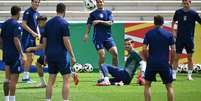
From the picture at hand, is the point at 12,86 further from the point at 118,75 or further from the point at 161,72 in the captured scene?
the point at 118,75

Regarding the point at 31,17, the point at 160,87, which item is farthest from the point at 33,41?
the point at 160,87

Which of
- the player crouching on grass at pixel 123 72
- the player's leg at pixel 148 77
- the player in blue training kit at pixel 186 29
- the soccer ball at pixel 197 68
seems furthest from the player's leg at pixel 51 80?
the soccer ball at pixel 197 68

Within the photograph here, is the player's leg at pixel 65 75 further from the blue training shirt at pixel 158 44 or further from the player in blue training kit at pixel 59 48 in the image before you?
the blue training shirt at pixel 158 44

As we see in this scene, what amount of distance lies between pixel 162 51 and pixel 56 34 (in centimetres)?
212

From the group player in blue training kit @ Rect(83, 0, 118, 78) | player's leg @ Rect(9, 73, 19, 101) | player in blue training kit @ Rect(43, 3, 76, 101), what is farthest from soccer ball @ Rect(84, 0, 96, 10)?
player in blue training kit @ Rect(43, 3, 76, 101)

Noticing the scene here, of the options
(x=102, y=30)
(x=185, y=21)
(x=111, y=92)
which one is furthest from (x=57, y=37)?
(x=185, y=21)

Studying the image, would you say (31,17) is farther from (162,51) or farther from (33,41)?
(162,51)

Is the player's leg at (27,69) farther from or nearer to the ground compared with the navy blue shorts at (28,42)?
nearer to the ground

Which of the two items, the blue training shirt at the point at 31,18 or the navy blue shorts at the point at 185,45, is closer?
the blue training shirt at the point at 31,18

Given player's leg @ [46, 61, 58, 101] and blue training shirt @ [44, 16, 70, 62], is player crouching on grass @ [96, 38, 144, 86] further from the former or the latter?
blue training shirt @ [44, 16, 70, 62]

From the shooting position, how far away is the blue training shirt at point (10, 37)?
13.1 meters

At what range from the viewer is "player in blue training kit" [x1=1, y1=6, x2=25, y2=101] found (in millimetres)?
13062

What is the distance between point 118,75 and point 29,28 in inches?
111

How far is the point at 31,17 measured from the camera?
691 inches
